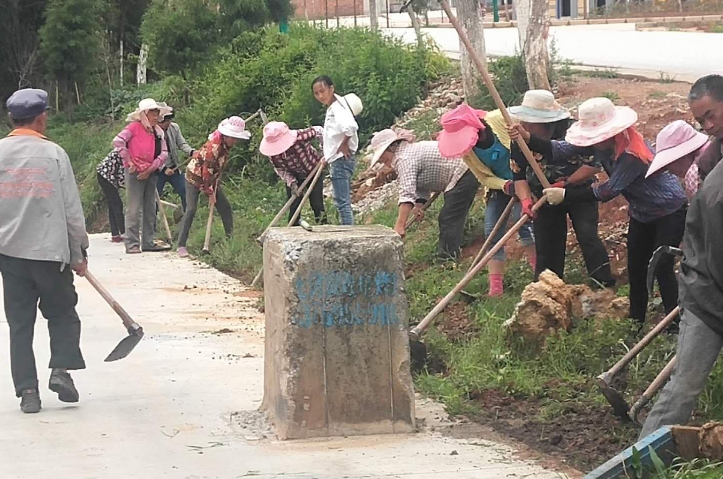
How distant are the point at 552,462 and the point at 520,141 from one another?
2415 millimetres

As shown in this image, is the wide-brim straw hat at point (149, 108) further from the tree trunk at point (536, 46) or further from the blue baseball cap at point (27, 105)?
the blue baseball cap at point (27, 105)

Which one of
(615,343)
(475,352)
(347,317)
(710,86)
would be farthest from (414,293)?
(710,86)

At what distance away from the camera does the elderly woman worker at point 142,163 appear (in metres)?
13.1

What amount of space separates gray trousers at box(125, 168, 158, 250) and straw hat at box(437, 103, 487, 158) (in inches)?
230

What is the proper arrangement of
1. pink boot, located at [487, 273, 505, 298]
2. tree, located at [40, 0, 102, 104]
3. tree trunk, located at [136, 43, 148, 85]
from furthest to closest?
1. tree trunk, located at [136, 43, 148, 85]
2. tree, located at [40, 0, 102, 104]
3. pink boot, located at [487, 273, 505, 298]

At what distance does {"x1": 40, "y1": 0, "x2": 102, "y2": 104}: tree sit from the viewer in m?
25.8

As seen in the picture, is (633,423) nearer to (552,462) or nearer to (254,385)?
(552,462)

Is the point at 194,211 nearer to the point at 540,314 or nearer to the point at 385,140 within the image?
the point at 385,140

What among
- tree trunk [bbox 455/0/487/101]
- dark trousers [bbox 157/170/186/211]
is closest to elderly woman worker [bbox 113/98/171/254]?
dark trousers [bbox 157/170/186/211]

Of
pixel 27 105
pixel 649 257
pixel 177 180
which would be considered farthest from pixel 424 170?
pixel 177 180

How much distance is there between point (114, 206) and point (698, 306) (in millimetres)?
10921

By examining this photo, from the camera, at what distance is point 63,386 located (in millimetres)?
6586

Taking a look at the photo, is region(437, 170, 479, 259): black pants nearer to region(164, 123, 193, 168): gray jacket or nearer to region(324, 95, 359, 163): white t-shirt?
region(324, 95, 359, 163): white t-shirt

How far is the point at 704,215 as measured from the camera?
460 cm
